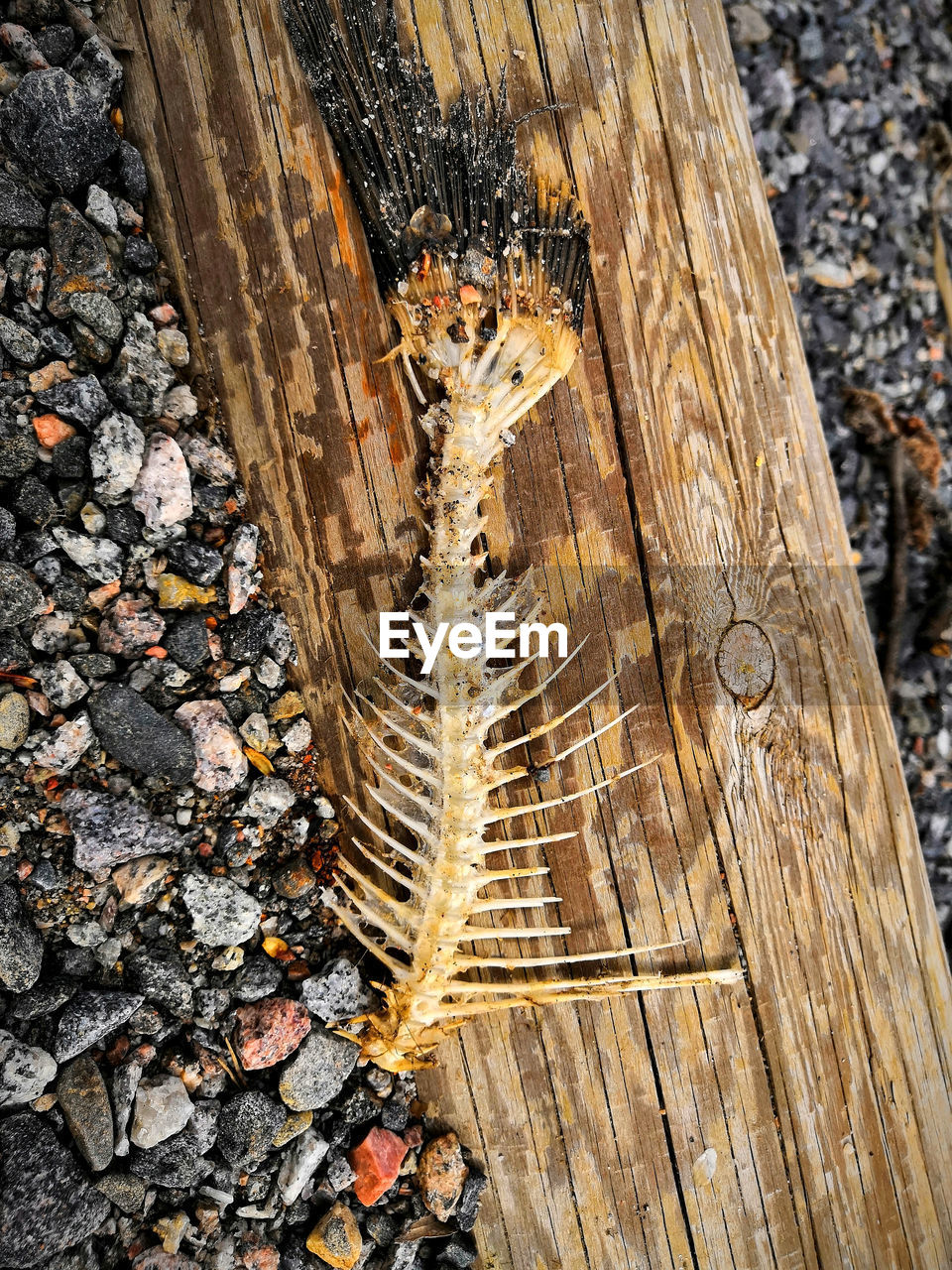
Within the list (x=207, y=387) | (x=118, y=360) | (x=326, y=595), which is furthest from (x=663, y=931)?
(x=118, y=360)

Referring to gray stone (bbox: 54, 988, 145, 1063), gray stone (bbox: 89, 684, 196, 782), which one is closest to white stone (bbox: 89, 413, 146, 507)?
gray stone (bbox: 89, 684, 196, 782)

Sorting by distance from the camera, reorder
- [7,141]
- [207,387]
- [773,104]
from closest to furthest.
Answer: [7,141], [207,387], [773,104]

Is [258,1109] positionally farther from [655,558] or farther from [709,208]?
[709,208]

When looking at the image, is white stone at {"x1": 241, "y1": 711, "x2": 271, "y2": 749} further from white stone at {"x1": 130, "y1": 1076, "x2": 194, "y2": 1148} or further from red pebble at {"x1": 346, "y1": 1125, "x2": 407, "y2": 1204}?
red pebble at {"x1": 346, "y1": 1125, "x2": 407, "y2": 1204}

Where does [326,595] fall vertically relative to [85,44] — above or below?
below

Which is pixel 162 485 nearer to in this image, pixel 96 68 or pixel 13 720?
pixel 13 720

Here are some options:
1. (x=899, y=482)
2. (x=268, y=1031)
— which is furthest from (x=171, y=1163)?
(x=899, y=482)
